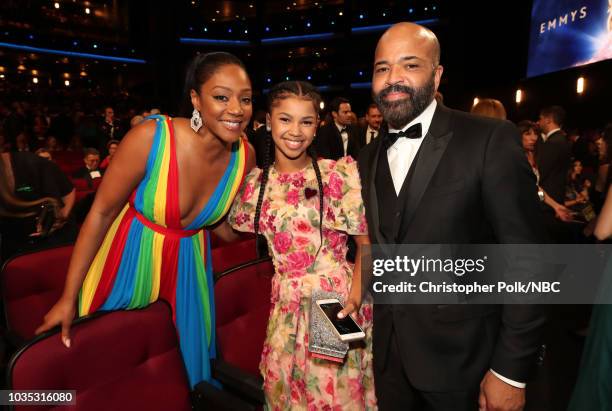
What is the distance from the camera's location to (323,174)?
1.67 metres

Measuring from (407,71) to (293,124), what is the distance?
0.48 meters

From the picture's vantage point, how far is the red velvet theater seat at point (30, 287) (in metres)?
1.95

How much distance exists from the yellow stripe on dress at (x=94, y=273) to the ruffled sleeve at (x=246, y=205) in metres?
0.50

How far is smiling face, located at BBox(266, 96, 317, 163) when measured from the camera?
1591 mm

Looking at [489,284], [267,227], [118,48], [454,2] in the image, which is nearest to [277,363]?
[267,227]

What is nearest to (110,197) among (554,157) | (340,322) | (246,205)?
(246,205)

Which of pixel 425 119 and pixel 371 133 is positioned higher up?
pixel 371 133

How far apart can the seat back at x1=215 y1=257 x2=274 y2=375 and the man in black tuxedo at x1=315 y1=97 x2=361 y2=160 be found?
396 cm

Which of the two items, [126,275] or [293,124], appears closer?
[293,124]

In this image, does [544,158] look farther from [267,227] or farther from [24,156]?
[24,156]

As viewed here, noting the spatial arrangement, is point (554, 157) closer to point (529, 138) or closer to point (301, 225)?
point (529, 138)

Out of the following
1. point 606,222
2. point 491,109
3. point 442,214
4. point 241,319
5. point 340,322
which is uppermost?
point 491,109

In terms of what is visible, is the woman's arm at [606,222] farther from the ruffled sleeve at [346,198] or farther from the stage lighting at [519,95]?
the stage lighting at [519,95]

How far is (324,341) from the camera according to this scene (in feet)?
4.37
